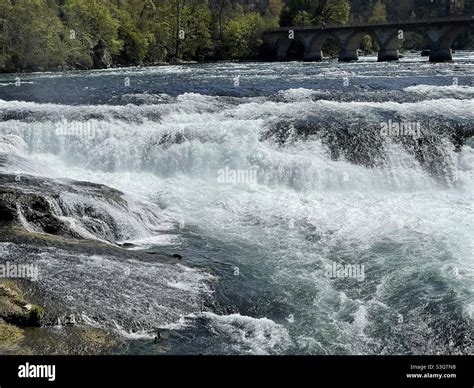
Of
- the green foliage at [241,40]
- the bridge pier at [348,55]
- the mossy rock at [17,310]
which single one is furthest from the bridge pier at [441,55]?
the mossy rock at [17,310]

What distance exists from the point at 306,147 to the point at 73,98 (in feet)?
64.9

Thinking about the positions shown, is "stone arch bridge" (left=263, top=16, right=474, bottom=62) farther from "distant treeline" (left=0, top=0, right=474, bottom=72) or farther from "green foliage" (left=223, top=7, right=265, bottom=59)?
"distant treeline" (left=0, top=0, right=474, bottom=72)

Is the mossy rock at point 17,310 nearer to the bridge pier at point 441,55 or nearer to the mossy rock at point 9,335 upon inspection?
the mossy rock at point 9,335

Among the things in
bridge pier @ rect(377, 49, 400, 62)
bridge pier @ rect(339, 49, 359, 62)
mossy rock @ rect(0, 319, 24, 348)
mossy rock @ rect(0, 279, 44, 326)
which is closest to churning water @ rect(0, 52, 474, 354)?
mossy rock @ rect(0, 279, 44, 326)

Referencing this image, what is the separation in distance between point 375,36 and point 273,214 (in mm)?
76575

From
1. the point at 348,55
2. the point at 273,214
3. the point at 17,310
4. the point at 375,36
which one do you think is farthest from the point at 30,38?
the point at 17,310

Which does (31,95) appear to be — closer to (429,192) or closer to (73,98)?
(73,98)

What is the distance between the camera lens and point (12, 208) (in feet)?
50.7

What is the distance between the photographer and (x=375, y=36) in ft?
291

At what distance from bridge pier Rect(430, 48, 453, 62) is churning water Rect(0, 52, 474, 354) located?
145ft

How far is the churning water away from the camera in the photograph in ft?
37.4

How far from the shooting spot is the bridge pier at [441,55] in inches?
2965

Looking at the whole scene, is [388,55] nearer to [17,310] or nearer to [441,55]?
[441,55]
